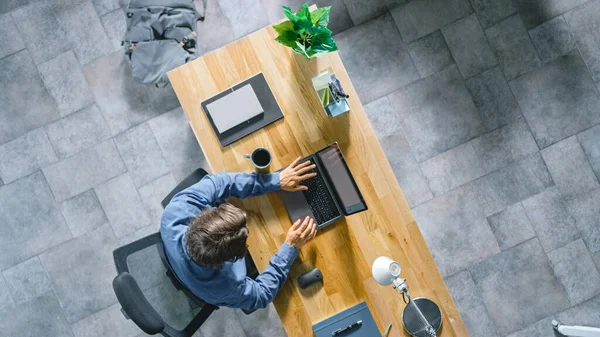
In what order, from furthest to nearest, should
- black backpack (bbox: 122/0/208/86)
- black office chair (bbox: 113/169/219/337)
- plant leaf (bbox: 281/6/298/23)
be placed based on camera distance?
black backpack (bbox: 122/0/208/86), black office chair (bbox: 113/169/219/337), plant leaf (bbox: 281/6/298/23)

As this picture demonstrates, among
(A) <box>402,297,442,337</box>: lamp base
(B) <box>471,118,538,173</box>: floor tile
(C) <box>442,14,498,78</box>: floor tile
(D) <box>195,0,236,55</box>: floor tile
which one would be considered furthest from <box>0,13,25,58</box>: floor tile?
(B) <box>471,118,538,173</box>: floor tile

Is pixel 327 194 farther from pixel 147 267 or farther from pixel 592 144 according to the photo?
pixel 592 144

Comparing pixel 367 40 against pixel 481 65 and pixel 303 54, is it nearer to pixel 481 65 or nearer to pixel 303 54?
pixel 481 65

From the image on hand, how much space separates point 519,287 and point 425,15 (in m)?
1.85

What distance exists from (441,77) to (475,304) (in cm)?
147

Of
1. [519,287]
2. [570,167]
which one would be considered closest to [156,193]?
[519,287]

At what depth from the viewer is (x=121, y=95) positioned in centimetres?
344

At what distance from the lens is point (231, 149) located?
2.52 metres

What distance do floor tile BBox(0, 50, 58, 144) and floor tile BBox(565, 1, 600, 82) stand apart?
340cm

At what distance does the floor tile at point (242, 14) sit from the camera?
11.3 feet

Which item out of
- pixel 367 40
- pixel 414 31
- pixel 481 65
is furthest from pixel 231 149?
pixel 481 65

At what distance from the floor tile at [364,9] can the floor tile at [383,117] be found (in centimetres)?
53

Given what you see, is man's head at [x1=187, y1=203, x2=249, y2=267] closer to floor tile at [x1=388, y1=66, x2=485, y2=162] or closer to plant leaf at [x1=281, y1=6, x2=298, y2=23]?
plant leaf at [x1=281, y1=6, x2=298, y2=23]

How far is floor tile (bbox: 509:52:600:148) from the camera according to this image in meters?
3.44
